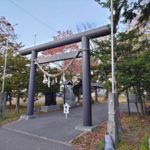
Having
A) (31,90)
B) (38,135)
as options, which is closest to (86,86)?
(38,135)

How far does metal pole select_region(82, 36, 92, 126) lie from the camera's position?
9984 mm

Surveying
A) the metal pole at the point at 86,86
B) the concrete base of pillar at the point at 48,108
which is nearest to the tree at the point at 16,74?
the concrete base of pillar at the point at 48,108

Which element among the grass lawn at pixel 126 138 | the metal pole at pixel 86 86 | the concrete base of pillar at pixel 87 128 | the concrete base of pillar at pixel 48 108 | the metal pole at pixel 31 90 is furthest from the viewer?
the concrete base of pillar at pixel 48 108

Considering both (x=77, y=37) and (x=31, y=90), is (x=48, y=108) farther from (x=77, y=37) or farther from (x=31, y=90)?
(x=77, y=37)

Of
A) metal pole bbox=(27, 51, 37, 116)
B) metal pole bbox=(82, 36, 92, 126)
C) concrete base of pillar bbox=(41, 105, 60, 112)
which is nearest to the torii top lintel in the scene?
metal pole bbox=(82, 36, 92, 126)

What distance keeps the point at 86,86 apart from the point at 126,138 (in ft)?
10.7

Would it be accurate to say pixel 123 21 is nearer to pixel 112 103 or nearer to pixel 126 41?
pixel 126 41

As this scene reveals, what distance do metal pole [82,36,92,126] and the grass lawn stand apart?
73cm

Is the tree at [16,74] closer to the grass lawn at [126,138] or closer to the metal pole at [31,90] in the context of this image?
the metal pole at [31,90]

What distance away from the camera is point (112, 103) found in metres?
7.71

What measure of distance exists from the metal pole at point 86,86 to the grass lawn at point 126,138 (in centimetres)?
73

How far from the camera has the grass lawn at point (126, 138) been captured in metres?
7.01

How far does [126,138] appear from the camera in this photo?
7.97 metres

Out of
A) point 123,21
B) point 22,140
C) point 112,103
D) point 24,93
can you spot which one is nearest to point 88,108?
point 112,103
